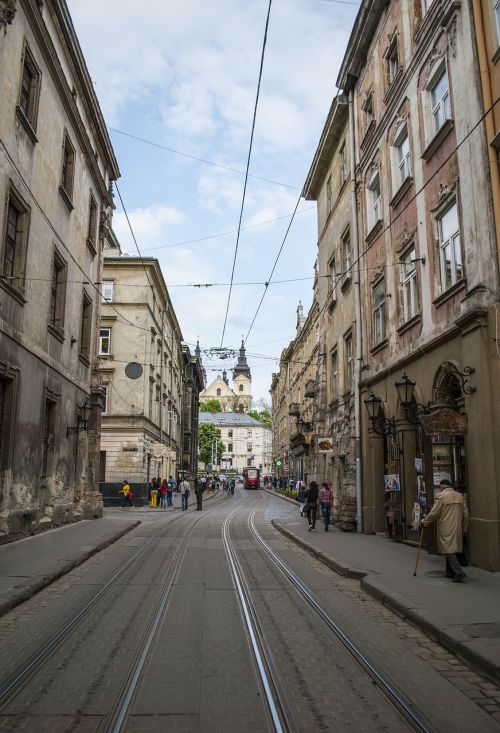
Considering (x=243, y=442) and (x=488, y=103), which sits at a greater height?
(x=243, y=442)

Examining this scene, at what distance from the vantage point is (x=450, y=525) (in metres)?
9.74

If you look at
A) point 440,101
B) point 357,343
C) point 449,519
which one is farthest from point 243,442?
point 449,519

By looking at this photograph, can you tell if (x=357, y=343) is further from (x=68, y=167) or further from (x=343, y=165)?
(x=68, y=167)

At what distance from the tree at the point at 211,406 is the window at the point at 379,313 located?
A: 123m

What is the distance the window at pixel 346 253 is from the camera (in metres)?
21.7

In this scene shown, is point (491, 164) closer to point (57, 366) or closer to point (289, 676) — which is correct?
point (289, 676)

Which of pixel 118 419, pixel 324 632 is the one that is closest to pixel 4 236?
pixel 324 632

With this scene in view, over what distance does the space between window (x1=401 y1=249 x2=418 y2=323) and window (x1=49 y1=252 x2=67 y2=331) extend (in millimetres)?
9450

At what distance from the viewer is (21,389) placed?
14.7 metres

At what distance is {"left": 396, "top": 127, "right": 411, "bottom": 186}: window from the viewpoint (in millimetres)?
15961

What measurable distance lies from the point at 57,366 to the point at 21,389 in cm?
341

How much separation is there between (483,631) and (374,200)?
1502 centimetres

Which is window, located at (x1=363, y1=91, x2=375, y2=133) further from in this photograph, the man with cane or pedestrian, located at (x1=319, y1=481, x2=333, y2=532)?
the man with cane

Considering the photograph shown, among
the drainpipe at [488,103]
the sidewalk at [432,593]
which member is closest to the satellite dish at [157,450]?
the sidewalk at [432,593]
